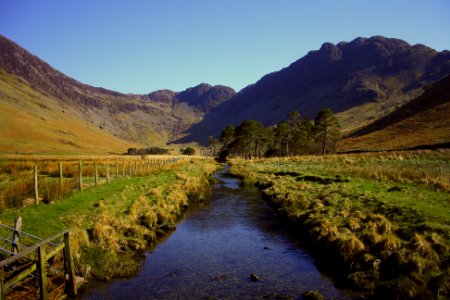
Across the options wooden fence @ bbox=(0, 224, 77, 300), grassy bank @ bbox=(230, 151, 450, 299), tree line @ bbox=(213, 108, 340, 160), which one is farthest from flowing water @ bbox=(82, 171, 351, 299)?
tree line @ bbox=(213, 108, 340, 160)

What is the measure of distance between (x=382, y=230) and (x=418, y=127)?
11778cm

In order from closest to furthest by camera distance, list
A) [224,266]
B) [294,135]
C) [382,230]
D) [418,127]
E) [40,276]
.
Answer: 1. [40,276]
2. [224,266]
3. [382,230]
4. [294,135]
5. [418,127]

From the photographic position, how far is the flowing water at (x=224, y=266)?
15.3 meters

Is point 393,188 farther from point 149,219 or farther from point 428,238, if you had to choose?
point 149,219

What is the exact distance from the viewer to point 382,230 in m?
18.8

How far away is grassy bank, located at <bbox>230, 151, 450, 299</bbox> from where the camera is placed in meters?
13.9

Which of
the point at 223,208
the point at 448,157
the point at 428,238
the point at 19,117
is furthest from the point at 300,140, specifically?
the point at 19,117

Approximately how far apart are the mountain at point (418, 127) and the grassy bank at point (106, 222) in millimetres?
78643

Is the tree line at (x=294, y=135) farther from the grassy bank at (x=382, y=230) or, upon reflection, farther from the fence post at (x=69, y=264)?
the fence post at (x=69, y=264)

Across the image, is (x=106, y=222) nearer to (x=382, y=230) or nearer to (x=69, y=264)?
(x=69, y=264)

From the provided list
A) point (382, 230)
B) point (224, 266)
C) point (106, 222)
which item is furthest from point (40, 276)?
point (382, 230)

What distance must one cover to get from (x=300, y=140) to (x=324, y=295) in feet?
337

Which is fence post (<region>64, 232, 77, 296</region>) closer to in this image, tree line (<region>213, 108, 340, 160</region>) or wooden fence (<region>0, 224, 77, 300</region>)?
wooden fence (<region>0, 224, 77, 300</region>)

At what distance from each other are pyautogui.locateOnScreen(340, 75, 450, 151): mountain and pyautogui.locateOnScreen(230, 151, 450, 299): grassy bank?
64.8 m
